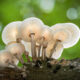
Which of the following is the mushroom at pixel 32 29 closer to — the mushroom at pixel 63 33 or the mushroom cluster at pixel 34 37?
the mushroom cluster at pixel 34 37

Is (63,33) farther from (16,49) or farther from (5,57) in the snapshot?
(5,57)

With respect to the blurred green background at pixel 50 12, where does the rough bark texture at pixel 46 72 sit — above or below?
below

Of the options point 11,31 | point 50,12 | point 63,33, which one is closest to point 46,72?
point 63,33

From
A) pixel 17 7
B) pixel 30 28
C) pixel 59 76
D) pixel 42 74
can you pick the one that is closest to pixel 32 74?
pixel 42 74

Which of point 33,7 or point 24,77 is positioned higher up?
point 33,7

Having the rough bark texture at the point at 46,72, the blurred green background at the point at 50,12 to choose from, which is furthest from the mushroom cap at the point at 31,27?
the blurred green background at the point at 50,12

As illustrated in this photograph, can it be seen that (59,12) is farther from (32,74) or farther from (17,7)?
(32,74)

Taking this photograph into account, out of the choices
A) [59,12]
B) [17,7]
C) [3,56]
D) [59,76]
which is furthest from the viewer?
[17,7]

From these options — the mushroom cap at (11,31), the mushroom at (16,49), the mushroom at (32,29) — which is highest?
the mushroom cap at (11,31)
